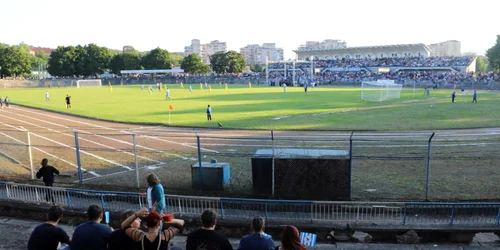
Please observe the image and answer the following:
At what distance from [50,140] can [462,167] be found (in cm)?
2037

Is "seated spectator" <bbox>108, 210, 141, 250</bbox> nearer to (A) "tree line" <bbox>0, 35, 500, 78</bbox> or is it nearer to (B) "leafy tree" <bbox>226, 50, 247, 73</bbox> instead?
(A) "tree line" <bbox>0, 35, 500, 78</bbox>

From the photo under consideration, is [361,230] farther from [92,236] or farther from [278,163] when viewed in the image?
A: [92,236]

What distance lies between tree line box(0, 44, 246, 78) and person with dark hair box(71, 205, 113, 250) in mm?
133504

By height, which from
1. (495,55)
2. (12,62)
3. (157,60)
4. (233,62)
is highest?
(157,60)

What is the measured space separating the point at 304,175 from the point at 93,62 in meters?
132

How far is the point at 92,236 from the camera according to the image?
5.32 metres

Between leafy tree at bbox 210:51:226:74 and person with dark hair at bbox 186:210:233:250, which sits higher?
leafy tree at bbox 210:51:226:74

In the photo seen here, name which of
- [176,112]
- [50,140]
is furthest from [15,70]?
[50,140]

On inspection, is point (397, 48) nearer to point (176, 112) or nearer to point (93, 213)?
point (176, 112)

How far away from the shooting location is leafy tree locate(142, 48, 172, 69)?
470 feet

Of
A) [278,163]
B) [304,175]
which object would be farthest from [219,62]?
[304,175]

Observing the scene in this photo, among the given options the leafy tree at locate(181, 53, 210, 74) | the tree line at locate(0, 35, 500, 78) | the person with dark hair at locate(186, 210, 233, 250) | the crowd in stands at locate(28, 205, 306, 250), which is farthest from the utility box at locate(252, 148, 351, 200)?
the leafy tree at locate(181, 53, 210, 74)

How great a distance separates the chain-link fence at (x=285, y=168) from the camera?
11875mm

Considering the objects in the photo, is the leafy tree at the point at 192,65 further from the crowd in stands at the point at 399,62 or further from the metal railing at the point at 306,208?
the metal railing at the point at 306,208
